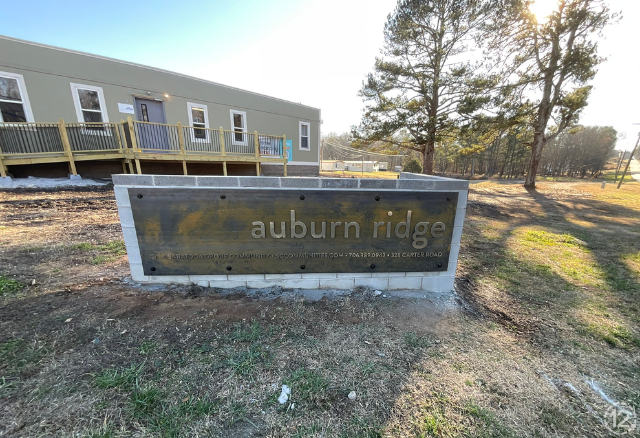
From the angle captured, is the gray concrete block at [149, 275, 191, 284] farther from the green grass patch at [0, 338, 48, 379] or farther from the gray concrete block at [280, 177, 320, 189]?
the gray concrete block at [280, 177, 320, 189]

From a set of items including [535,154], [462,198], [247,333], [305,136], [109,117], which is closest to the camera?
[247,333]

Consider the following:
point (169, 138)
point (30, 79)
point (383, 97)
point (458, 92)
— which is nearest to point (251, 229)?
point (169, 138)

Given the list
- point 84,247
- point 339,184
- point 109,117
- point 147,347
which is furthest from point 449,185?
point 109,117

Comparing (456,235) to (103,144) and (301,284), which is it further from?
(103,144)

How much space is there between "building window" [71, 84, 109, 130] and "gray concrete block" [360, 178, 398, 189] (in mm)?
10129

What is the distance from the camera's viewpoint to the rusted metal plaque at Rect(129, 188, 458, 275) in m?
2.43

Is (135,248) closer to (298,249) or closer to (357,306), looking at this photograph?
(298,249)

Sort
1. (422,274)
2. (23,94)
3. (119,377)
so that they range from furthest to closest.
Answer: (23,94)
(422,274)
(119,377)

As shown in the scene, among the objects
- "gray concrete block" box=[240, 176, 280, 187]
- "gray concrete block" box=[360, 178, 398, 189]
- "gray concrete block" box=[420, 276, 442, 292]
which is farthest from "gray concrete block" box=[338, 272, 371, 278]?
"gray concrete block" box=[240, 176, 280, 187]

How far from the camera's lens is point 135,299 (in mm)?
2441

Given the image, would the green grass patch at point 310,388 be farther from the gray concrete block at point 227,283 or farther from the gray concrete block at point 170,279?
the gray concrete block at point 170,279

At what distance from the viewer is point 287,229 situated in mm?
2541

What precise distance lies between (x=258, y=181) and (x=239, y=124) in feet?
37.3

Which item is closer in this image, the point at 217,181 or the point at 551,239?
the point at 217,181
